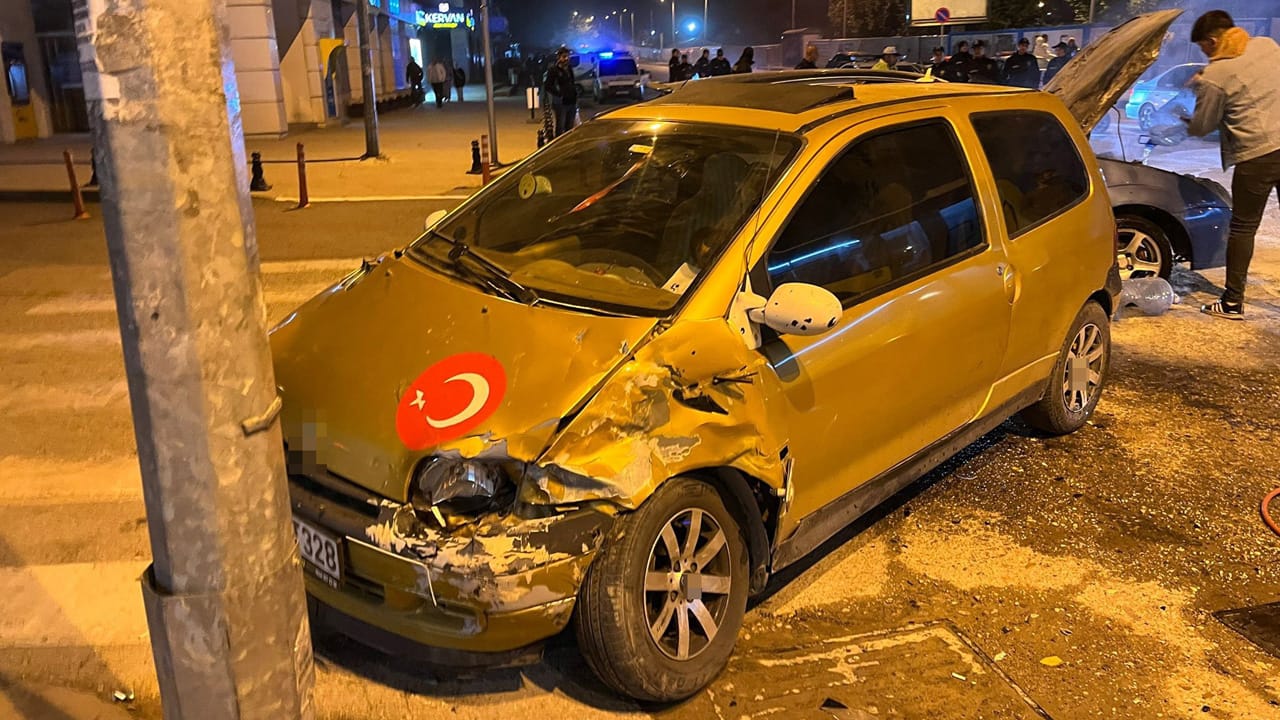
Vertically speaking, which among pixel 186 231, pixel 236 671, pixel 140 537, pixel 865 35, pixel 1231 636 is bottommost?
pixel 1231 636

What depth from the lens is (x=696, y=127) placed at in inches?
157

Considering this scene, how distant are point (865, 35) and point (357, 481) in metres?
48.6

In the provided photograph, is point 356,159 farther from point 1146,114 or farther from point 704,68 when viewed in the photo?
point 1146,114

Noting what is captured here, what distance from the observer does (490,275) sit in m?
3.63

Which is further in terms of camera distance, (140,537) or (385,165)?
(385,165)

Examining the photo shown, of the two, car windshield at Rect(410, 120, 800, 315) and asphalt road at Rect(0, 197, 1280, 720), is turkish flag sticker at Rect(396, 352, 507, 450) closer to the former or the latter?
car windshield at Rect(410, 120, 800, 315)

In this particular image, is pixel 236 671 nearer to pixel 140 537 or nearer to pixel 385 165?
pixel 140 537

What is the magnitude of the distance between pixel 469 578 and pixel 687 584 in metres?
0.71

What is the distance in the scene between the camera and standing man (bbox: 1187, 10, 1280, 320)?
6961mm

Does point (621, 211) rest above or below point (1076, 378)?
above

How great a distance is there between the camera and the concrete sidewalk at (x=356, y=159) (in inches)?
573

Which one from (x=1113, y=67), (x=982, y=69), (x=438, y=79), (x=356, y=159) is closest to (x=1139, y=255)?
(x=1113, y=67)

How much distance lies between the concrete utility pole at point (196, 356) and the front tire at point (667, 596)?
0.89 m

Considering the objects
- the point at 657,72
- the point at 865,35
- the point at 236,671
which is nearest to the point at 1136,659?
the point at 236,671
